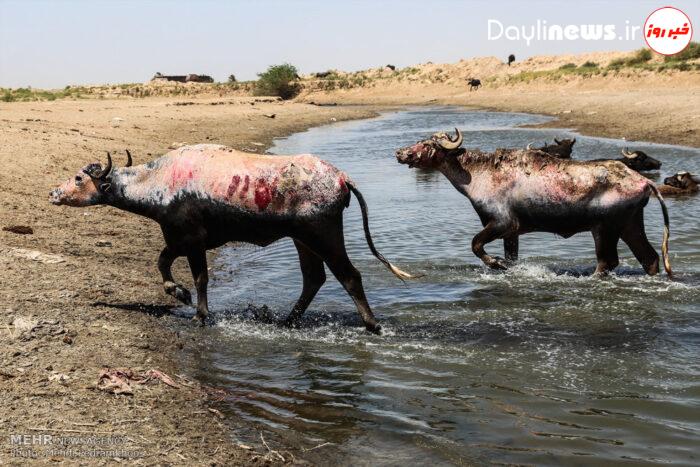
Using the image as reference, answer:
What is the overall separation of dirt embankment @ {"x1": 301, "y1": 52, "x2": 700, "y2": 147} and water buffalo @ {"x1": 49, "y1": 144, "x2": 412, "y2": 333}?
61.4 feet

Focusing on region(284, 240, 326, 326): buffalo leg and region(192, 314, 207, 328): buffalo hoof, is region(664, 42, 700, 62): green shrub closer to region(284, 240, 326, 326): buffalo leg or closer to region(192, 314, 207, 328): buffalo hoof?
region(284, 240, 326, 326): buffalo leg

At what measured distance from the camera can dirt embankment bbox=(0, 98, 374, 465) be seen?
15.6ft

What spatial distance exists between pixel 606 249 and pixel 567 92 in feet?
151

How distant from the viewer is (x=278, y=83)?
78.3m

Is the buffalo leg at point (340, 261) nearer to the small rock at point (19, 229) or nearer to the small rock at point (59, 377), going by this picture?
the small rock at point (59, 377)

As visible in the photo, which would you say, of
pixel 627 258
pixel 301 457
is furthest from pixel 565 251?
pixel 301 457

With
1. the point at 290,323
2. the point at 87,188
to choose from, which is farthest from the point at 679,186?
the point at 87,188

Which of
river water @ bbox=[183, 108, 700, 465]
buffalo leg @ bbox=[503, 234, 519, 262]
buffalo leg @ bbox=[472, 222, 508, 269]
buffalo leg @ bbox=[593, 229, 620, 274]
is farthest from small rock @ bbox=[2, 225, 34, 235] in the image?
buffalo leg @ bbox=[593, 229, 620, 274]

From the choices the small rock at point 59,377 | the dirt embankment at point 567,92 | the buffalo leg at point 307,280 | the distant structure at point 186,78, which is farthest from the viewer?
the distant structure at point 186,78

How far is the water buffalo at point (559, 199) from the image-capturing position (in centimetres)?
939

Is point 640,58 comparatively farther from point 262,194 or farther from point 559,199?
point 262,194

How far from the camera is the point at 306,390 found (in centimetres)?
610

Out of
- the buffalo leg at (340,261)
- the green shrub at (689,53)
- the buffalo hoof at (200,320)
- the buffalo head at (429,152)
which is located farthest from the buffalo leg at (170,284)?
the green shrub at (689,53)

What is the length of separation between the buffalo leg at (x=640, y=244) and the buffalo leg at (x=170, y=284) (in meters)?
5.41
